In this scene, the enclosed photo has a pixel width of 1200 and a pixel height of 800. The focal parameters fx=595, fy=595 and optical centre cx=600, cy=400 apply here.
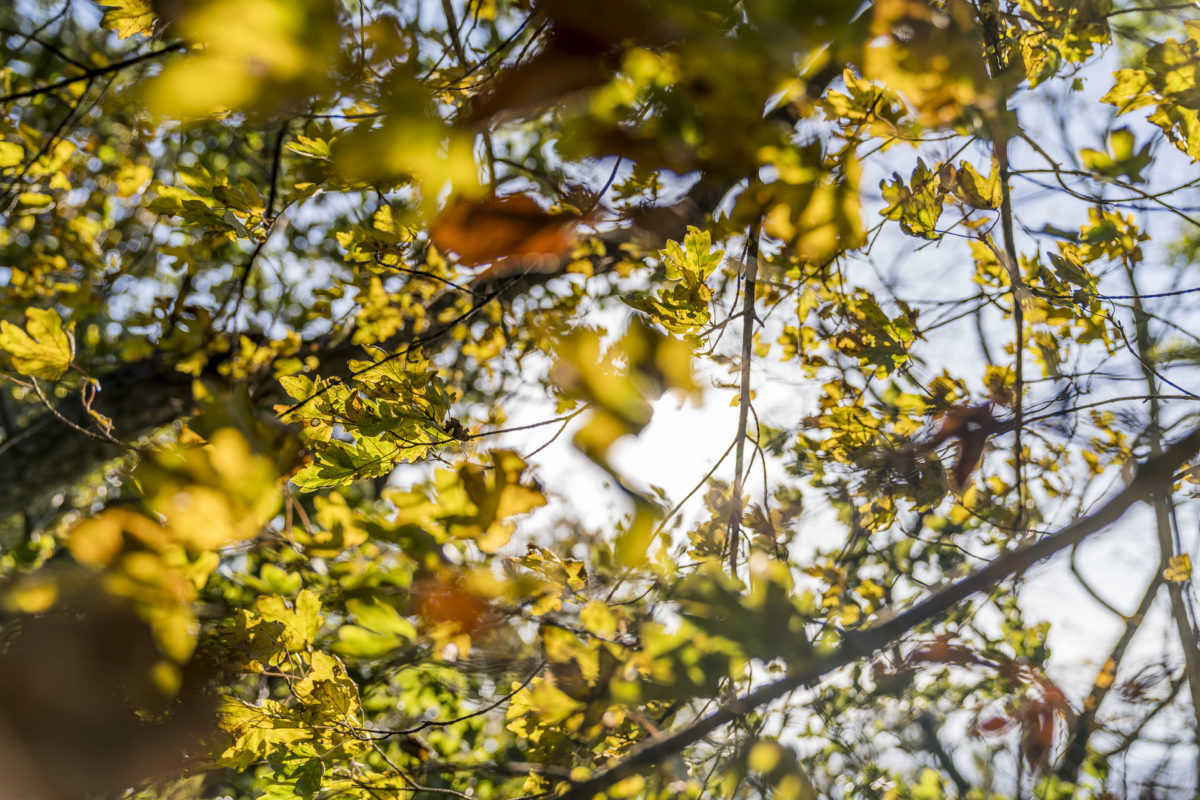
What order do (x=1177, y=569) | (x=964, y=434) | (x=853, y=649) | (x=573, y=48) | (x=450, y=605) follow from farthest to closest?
(x=1177, y=569) → (x=964, y=434) → (x=450, y=605) → (x=853, y=649) → (x=573, y=48)

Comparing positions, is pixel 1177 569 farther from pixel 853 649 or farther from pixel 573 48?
pixel 573 48

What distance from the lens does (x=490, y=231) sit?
0.72m

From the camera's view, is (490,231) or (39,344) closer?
(490,231)

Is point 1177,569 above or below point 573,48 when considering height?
above

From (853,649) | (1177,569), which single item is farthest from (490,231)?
(1177,569)

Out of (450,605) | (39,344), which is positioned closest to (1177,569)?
(450,605)

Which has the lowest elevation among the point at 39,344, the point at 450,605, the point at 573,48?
the point at 450,605

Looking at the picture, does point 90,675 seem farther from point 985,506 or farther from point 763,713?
point 985,506

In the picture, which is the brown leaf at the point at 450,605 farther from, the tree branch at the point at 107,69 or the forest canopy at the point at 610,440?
the tree branch at the point at 107,69

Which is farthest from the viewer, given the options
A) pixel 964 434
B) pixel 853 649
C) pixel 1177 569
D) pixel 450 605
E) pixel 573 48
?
pixel 1177 569

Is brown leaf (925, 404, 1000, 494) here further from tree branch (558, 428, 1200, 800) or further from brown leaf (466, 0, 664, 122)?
brown leaf (466, 0, 664, 122)

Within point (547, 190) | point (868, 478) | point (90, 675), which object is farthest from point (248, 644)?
point (868, 478)

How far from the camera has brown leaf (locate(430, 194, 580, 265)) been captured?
0.72 m

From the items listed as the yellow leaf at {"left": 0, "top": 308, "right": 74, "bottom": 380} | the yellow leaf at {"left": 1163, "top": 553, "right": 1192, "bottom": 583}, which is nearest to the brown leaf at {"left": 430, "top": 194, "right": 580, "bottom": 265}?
the yellow leaf at {"left": 0, "top": 308, "right": 74, "bottom": 380}
